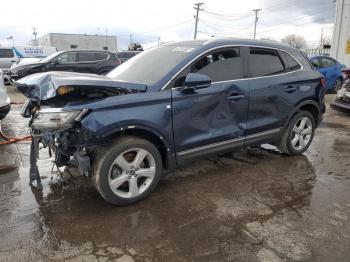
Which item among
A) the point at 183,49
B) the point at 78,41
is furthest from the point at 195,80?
the point at 78,41

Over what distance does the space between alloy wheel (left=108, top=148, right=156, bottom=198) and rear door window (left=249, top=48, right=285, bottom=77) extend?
195cm

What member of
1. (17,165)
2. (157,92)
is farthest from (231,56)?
(17,165)

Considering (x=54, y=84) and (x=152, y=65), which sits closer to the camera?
(x=54, y=84)

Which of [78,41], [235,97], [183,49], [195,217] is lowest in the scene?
[195,217]

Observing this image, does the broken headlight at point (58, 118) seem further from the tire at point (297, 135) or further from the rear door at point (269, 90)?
the tire at point (297, 135)

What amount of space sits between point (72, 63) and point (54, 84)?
1103 cm

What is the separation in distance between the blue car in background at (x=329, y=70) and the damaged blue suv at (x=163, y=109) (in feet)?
28.9

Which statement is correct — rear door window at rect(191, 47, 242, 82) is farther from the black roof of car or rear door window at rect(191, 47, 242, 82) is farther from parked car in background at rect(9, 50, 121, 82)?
parked car in background at rect(9, 50, 121, 82)

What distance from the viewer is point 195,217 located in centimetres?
359

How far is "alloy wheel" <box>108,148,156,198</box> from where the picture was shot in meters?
3.68

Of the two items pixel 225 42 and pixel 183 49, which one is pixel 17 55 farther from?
pixel 225 42

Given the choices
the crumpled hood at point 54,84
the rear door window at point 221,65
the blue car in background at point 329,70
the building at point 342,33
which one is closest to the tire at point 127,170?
the crumpled hood at point 54,84

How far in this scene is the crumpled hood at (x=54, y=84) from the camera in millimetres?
3432

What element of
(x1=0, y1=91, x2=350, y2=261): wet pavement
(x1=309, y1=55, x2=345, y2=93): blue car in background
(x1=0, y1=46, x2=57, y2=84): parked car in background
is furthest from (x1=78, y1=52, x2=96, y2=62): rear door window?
(x1=0, y1=91, x2=350, y2=261): wet pavement
